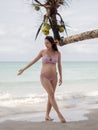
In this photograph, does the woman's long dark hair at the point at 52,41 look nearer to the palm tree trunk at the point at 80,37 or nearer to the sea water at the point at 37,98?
the sea water at the point at 37,98

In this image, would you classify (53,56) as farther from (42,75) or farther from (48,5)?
(48,5)

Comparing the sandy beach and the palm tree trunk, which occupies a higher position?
the palm tree trunk

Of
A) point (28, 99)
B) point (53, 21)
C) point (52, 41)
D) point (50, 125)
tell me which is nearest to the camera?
point (53, 21)

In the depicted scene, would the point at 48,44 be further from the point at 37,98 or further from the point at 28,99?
the point at 37,98

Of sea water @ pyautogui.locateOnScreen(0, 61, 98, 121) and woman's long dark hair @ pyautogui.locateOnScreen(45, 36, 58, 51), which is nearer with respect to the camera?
woman's long dark hair @ pyautogui.locateOnScreen(45, 36, 58, 51)

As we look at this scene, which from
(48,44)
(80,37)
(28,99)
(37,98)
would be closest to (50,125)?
(48,44)

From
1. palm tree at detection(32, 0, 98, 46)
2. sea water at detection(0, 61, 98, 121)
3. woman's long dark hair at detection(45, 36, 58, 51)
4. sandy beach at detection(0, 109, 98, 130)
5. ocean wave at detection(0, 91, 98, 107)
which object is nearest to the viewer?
palm tree at detection(32, 0, 98, 46)

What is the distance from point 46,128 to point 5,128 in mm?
792

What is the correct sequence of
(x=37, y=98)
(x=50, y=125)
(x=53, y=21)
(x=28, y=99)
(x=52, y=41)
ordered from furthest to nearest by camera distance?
(x=37, y=98) → (x=28, y=99) → (x=50, y=125) → (x=52, y=41) → (x=53, y=21)

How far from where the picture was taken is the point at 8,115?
9625 mm

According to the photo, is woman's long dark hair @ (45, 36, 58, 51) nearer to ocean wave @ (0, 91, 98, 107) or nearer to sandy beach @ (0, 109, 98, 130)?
sandy beach @ (0, 109, 98, 130)

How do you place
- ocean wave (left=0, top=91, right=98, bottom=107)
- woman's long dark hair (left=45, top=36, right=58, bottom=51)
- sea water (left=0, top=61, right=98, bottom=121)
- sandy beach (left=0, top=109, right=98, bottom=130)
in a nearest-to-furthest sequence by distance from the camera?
woman's long dark hair (left=45, top=36, right=58, bottom=51) < sandy beach (left=0, top=109, right=98, bottom=130) < sea water (left=0, top=61, right=98, bottom=121) < ocean wave (left=0, top=91, right=98, bottom=107)

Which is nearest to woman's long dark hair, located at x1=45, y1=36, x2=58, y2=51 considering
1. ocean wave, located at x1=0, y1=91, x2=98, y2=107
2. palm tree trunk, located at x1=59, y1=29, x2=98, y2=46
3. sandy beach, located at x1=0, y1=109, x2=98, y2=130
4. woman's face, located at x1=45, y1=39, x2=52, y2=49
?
woman's face, located at x1=45, y1=39, x2=52, y2=49

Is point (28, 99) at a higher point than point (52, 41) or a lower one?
lower
